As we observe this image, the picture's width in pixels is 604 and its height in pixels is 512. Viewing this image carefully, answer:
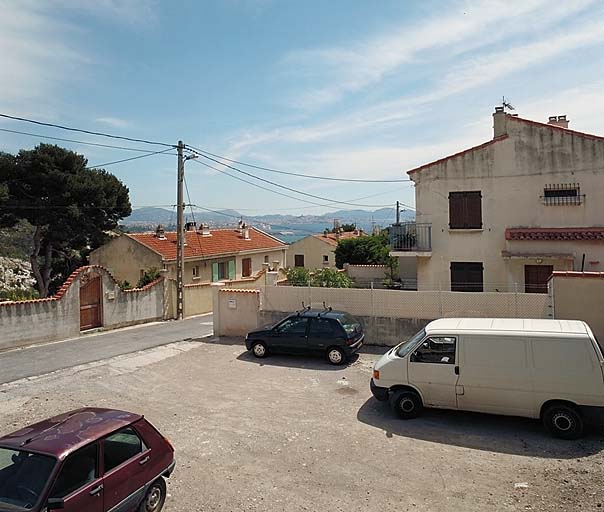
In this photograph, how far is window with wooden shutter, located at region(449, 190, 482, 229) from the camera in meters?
19.5

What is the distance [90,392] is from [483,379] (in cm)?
827

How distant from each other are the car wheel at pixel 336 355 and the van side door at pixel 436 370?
12.8ft

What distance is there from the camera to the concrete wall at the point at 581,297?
481 inches

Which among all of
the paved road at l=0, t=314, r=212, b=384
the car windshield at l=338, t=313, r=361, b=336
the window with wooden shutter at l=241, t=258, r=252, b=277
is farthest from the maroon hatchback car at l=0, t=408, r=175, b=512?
the window with wooden shutter at l=241, t=258, r=252, b=277

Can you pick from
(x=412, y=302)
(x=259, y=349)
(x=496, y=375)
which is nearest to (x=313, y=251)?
(x=412, y=302)

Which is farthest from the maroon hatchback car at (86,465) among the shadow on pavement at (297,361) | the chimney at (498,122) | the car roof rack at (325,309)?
the chimney at (498,122)

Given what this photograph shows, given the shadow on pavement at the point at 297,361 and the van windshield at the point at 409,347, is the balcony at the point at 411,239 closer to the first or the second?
the shadow on pavement at the point at 297,361

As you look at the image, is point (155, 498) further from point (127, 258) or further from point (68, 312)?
point (127, 258)

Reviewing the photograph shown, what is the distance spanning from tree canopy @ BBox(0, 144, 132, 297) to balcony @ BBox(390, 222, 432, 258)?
21221mm

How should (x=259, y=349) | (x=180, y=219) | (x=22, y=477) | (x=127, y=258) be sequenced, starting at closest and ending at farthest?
(x=22, y=477) → (x=259, y=349) → (x=180, y=219) → (x=127, y=258)

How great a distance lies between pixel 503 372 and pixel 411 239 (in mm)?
12297

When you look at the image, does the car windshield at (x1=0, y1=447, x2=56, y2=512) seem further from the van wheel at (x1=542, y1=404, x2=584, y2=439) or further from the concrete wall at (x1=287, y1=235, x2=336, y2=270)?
the concrete wall at (x1=287, y1=235, x2=336, y2=270)

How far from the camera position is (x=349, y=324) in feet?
43.9

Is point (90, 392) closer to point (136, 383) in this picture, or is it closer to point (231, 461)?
point (136, 383)
